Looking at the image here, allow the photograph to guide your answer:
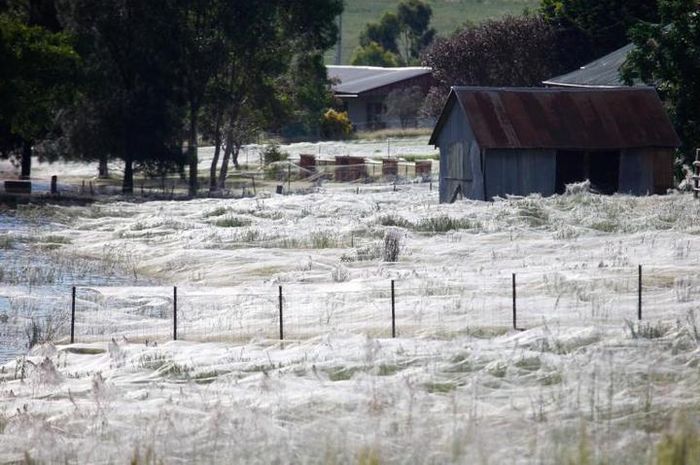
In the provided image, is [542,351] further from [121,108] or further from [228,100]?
[228,100]

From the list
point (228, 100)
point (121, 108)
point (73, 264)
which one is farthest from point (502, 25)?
point (73, 264)

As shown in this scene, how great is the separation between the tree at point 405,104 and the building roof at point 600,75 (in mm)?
33307

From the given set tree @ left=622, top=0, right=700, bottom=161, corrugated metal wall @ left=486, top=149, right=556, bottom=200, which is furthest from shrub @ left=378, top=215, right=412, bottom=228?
tree @ left=622, top=0, right=700, bottom=161

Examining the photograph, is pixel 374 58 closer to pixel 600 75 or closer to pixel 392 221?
pixel 600 75

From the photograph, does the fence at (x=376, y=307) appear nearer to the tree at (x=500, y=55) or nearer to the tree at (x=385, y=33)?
the tree at (x=500, y=55)

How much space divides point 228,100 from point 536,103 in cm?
1958

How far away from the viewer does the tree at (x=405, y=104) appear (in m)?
85.0

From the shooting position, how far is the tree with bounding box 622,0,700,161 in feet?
127

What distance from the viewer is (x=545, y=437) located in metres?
11.2

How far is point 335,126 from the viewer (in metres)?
79.6

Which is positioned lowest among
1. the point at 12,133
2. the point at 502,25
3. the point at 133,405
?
the point at 133,405

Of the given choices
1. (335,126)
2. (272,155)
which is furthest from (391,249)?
(335,126)

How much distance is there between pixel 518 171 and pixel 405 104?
4775 cm

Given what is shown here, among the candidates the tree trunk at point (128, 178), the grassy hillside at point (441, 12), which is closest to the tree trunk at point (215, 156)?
the tree trunk at point (128, 178)
